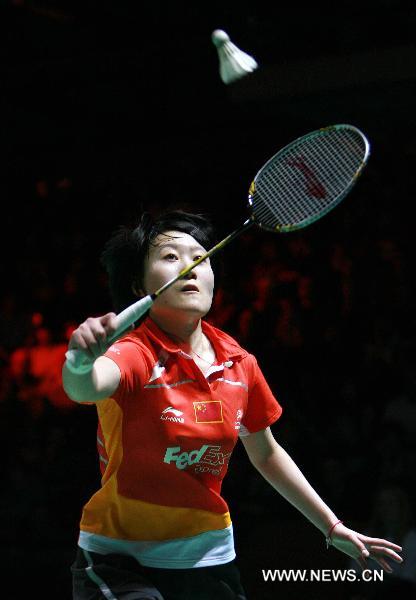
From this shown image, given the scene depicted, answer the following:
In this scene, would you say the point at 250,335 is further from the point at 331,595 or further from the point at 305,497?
the point at 305,497

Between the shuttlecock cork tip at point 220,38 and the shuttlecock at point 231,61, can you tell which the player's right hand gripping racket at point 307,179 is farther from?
the shuttlecock cork tip at point 220,38

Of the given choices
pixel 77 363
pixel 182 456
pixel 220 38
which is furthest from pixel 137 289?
pixel 220 38

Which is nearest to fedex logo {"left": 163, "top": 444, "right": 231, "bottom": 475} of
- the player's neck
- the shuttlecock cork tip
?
the player's neck

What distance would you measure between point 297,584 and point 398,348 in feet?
5.47

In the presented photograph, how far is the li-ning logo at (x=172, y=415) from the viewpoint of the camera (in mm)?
2166

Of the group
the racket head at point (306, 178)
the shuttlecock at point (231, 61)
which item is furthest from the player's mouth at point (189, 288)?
the shuttlecock at point (231, 61)

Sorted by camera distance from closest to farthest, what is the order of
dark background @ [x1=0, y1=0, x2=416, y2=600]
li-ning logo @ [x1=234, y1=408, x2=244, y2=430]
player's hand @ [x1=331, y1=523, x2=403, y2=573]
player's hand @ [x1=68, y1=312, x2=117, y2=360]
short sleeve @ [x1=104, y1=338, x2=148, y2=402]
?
player's hand @ [x1=68, y1=312, x2=117, y2=360], short sleeve @ [x1=104, y1=338, x2=148, y2=402], li-ning logo @ [x1=234, y1=408, x2=244, y2=430], player's hand @ [x1=331, y1=523, x2=403, y2=573], dark background @ [x1=0, y1=0, x2=416, y2=600]

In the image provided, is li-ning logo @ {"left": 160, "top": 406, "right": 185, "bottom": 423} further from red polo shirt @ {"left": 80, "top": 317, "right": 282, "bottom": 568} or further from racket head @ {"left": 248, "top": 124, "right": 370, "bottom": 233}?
racket head @ {"left": 248, "top": 124, "right": 370, "bottom": 233}

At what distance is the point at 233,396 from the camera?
232cm

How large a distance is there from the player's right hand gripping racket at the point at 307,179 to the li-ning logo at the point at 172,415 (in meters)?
0.50

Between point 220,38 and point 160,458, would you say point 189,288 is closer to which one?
point 160,458

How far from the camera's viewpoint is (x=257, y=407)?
246 centimetres

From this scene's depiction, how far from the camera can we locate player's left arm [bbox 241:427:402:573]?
2.43 metres

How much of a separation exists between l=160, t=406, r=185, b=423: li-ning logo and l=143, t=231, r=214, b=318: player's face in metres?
0.26
